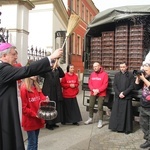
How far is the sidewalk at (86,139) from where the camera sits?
5.74 meters

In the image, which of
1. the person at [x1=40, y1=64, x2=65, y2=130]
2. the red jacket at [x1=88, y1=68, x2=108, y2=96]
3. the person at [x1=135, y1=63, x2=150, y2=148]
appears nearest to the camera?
the person at [x1=135, y1=63, x2=150, y2=148]

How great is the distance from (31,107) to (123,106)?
3044 millimetres

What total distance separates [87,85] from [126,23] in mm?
1927

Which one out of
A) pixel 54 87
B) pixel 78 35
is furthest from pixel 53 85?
pixel 78 35

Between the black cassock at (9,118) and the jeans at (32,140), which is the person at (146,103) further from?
the black cassock at (9,118)

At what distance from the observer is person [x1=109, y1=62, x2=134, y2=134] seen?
6.80 meters

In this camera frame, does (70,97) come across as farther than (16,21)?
Yes

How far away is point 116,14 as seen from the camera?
24.2 ft

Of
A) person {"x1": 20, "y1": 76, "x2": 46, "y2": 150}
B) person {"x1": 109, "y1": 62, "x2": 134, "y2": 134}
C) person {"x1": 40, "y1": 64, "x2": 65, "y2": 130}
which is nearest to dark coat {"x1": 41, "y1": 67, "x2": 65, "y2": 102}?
person {"x1": 40, "y1": 64, "x2": 65, "y2": 130}

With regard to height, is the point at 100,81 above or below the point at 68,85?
above

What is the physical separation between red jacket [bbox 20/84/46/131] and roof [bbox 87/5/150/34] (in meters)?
3.60

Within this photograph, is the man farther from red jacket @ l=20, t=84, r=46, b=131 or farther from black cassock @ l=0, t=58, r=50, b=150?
black cassock @ l=0, t=58, r=50, b=150

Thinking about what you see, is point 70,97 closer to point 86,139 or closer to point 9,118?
point 86,139

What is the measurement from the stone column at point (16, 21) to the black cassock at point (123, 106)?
2505 mm
